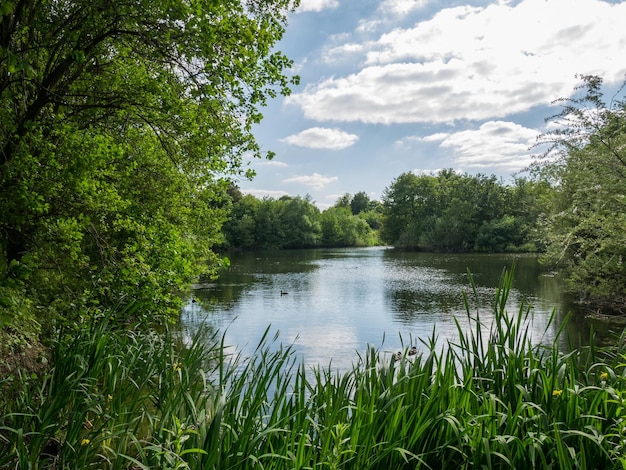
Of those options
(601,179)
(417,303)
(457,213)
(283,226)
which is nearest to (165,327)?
(601,179)

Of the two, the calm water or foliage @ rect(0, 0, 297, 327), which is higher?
foliage @ rect(0, 0, 297, 327)

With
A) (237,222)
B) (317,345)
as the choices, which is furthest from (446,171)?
(317,345)

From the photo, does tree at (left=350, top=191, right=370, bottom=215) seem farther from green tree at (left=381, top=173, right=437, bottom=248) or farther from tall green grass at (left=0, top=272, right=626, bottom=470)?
tall green grass at (left=0, top=272, right=626, bottom=470)

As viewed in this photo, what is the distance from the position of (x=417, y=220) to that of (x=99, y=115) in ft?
206

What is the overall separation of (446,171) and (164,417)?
84485 millimetres

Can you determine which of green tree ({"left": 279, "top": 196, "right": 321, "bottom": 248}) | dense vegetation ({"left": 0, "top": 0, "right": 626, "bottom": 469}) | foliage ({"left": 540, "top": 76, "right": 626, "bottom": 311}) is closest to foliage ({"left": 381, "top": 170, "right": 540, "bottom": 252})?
green tree ({"left": 279, "top": 196, "right": 321, "bottom": 248})

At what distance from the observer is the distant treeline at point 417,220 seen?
180 ft

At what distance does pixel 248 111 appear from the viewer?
6.71m

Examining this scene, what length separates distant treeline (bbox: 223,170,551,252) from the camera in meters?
54.8

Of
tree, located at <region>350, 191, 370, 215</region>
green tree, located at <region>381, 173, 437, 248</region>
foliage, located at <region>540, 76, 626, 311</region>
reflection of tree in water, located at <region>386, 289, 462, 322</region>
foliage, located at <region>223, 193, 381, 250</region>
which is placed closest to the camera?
foliage, located at <region>540, 76, 626, 311</region>

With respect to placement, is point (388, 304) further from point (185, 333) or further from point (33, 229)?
point (33, 229)

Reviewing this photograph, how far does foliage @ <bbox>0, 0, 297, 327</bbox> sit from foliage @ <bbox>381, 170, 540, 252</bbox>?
1746 inches

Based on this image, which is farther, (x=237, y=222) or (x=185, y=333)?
(x=237, y=222)

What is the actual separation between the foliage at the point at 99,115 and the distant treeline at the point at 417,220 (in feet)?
162
